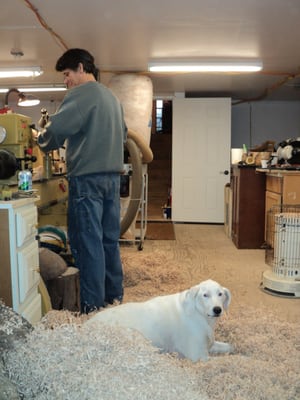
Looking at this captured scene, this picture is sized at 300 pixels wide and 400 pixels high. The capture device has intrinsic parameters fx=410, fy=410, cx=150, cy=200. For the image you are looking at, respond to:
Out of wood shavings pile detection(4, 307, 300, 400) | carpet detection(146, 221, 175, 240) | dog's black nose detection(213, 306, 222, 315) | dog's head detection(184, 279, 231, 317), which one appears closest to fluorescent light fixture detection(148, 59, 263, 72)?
carpet detection(146, 221, 175, 240)

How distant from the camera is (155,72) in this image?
5.74 meters

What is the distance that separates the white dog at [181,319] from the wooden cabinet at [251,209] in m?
2.87

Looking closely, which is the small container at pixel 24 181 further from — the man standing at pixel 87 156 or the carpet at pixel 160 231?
the carpet at pixel 160 231

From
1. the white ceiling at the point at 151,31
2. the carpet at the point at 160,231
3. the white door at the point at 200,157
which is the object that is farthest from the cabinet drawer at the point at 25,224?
the white door at the point at 200,157

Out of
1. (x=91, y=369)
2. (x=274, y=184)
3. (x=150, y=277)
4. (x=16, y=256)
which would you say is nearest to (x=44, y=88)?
(x=274, y=184)

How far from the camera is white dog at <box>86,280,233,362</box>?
1903 mm

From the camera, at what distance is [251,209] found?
479 cm

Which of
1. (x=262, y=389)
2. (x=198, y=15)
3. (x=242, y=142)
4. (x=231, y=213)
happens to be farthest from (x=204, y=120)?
(x=262, y=389)

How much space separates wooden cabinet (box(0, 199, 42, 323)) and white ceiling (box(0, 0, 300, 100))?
2.28 meters

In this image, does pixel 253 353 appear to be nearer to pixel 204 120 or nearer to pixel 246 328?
pixel 246 328

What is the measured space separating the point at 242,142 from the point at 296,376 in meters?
6.91

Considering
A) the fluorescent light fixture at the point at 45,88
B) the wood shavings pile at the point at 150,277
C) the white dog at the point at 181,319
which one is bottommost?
the wood shavings pile at the point at 150,277

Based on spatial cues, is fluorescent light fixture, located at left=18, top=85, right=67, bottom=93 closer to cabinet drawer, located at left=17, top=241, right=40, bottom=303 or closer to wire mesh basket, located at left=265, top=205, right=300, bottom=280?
wire mesh basket, located at left=265, top=205, right=300, bottom=280

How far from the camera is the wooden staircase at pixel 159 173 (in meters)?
8.95
